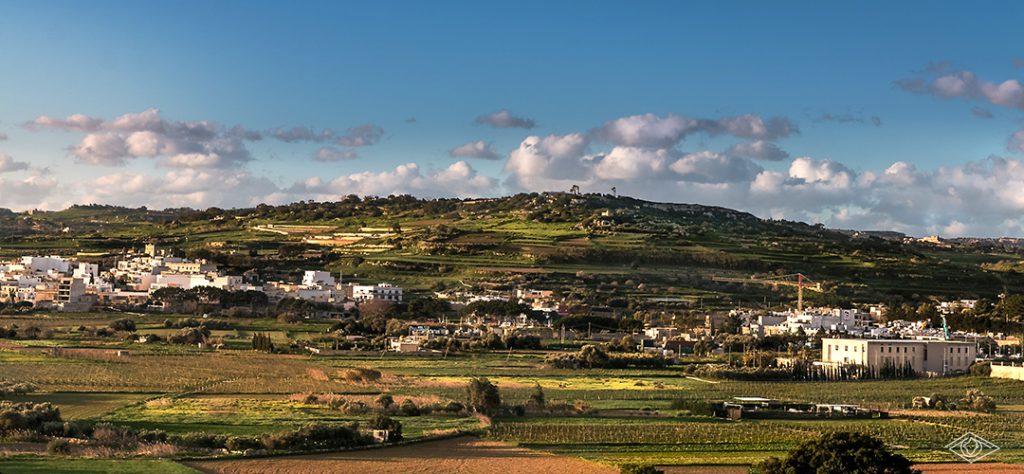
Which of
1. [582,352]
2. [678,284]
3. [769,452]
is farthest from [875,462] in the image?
[678,284]

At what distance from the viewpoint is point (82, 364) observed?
181 feet

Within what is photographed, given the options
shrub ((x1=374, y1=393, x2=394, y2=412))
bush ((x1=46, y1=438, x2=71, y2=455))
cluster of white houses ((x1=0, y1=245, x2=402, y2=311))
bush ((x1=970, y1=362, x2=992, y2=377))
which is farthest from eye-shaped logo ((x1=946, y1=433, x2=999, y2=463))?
cluster of white houses ((x1=0, y1=245, x2=402, y2=311))

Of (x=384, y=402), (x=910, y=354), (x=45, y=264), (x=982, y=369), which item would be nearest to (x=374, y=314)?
(x=910, y=354)

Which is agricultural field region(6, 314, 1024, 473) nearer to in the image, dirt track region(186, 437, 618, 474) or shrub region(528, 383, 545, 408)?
dirt track region(186, 437, 618, 474)

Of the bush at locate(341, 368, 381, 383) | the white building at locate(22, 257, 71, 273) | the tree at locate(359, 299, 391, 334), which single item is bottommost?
the bush at locate(341, 368, 381, 383)

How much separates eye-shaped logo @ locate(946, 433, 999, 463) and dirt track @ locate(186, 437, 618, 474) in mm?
10148

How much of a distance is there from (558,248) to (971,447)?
264ft

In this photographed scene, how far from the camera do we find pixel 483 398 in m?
42.6

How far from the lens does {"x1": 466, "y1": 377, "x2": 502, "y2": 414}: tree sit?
42344 mm

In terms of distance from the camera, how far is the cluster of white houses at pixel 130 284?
303 feet

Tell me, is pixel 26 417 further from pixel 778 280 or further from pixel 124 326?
pixel 778 280

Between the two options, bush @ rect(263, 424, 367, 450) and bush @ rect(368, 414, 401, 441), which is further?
bush @ rect(368, 414, 401, 441)

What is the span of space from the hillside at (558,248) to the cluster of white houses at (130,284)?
20.7 ft

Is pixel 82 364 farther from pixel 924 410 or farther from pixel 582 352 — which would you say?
pixel 924 410
